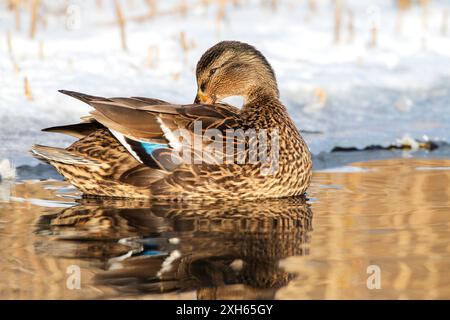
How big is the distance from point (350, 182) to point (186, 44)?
4183mm

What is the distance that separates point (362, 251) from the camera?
4484mm

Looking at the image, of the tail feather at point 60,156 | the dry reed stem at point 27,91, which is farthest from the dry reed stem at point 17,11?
the tail feather at point 60,156

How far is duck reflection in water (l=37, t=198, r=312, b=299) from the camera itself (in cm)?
395

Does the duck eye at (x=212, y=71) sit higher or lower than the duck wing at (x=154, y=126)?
higher

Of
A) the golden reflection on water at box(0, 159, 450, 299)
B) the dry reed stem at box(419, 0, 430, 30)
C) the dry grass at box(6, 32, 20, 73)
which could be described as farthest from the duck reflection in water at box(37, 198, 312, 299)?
the dry reed stem at box(419, 0, 430, 30)

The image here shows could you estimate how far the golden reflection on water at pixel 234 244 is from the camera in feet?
12.7

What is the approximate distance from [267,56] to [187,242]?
587cm

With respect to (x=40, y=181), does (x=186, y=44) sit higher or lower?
higher

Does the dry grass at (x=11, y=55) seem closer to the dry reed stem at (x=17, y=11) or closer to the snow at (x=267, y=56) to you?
the snow at (x=267, y=56)

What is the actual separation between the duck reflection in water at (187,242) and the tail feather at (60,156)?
246 millimetres

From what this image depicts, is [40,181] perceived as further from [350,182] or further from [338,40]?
[338,40]

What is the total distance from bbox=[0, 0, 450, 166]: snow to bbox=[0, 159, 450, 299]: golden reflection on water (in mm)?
1511

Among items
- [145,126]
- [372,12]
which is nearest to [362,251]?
[145,126]

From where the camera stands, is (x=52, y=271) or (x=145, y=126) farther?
(x=145, y=126)
